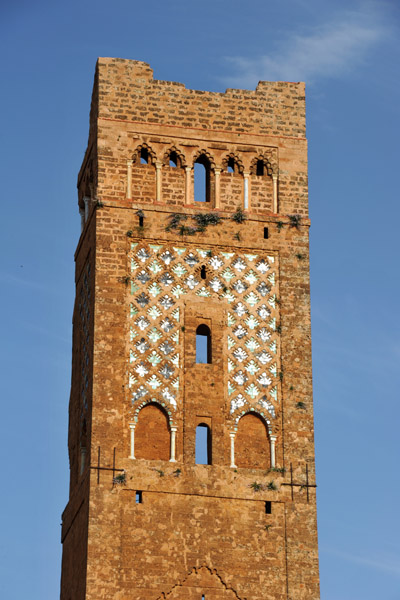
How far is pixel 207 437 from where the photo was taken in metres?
40.3

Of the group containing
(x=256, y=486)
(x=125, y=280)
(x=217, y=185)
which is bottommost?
(x=256, y=486)

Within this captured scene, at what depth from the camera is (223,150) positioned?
42.8m

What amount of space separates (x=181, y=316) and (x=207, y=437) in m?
2.69

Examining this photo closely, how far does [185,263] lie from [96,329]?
257 cm

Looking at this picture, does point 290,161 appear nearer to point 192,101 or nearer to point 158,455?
point 192,101

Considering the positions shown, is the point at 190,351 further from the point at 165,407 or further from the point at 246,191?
the point at 246,191

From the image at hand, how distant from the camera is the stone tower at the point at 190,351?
128 feet

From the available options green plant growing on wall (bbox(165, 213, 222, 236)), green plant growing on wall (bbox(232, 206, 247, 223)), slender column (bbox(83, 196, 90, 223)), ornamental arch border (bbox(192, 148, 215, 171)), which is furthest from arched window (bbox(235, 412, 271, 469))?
slender column (bbox(83, 196, 90, 223))

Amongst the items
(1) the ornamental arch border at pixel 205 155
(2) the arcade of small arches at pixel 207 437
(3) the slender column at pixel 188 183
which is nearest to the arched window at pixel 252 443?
(2) the arcade of small arches at pixel 207 437

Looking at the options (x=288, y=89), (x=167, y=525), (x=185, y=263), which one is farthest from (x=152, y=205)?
(x=167, y=525)

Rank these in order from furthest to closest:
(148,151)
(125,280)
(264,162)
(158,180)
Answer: (264,162), (148,151), (158,180), (125,280)

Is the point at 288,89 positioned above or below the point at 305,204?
above

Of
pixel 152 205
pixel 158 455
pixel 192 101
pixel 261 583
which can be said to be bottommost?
pixel 261 583

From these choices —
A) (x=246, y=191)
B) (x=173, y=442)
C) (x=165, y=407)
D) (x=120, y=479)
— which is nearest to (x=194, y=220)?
(x=246, y=191)
